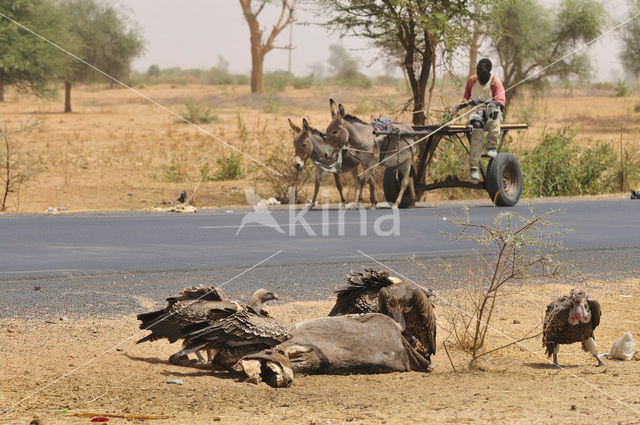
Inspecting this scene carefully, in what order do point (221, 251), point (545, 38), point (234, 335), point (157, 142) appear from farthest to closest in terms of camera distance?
1. point (545, 38)
2. point (157, 142)
3. point (221, 251)
4. point (234, 335)

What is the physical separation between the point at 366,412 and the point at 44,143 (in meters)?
28.4

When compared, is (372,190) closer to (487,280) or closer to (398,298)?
(487,280)

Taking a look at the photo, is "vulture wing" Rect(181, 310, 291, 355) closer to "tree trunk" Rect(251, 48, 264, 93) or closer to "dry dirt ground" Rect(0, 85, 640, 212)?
"dry dirt ground" Rect(0, 85, 640, 212)

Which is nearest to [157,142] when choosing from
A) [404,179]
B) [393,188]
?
[393,188]

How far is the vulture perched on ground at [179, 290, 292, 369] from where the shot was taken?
5.66 metres

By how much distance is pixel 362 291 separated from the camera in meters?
6.58

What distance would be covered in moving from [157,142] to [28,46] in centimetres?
579

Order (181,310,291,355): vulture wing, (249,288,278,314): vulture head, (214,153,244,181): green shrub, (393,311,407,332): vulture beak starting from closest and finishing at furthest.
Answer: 1. (181,310,291,355): vulture wing
2. (249,288,278,314): vulture head
3. (393,311,407,332): vulture beak
4. (214,153,244,181): green shrub

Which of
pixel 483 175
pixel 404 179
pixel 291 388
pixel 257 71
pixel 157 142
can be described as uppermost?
pixel 257 71

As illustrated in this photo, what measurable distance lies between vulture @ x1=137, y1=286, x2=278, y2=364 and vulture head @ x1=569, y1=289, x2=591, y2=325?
6.76ft

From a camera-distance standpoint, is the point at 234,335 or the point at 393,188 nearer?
the point at 234,335

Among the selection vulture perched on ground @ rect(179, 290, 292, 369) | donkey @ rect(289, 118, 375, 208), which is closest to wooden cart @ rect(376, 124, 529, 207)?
donkey @ rect(289, 118, 375, 208)

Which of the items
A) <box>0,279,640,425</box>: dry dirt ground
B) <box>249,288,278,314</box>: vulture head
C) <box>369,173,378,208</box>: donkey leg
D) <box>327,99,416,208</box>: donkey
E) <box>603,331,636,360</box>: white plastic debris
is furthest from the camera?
<box>369,173,378,208</box>: donkey leg

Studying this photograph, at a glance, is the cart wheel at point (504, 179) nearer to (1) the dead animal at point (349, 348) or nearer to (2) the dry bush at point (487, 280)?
(2) the dry bush at point (487, 280)
